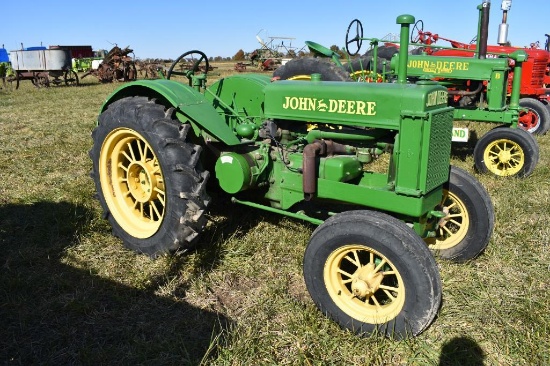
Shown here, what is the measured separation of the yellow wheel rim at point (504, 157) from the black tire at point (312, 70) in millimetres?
1895

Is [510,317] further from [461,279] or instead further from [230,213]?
[230,213]

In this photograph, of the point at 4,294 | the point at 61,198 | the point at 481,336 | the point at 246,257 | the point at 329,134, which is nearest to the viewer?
the point at 481,336

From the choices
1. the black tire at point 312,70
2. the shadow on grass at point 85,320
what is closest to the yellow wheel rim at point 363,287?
the shadow on grass at point 85,320

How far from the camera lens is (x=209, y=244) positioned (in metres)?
3.36

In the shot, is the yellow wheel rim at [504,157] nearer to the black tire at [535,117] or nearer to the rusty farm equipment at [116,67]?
the black tire at [535,117]

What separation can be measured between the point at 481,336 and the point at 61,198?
3.74 m

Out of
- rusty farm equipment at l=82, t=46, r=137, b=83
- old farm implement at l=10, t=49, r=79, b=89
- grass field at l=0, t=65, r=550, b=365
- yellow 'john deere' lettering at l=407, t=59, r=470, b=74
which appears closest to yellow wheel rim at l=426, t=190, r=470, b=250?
grass field at l=0, t=65, r=550, b=365

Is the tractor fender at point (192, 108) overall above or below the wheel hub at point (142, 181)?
above

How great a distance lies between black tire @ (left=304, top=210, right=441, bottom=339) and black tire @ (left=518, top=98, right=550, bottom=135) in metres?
6.12

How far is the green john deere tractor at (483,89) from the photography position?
5.29 meters

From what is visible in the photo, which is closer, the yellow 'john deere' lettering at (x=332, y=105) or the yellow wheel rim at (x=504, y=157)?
the yellow 'john deere' lettering at (x=332, y=105)

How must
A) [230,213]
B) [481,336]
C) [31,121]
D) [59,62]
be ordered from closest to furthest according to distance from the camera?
[481,336] < [230,213] < [31,121] < [59,62]

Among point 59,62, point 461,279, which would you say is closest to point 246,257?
point 461,279

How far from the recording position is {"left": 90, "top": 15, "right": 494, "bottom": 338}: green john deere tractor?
234cm
